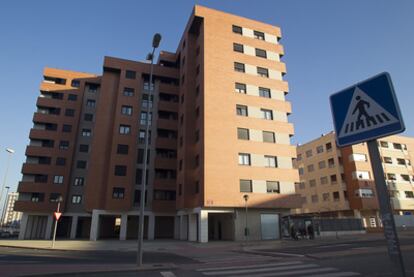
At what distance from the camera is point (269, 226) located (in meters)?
32.2

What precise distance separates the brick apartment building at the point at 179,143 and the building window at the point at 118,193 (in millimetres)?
190

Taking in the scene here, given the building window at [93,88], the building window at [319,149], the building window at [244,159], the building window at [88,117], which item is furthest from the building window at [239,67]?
the building window at [319,149]

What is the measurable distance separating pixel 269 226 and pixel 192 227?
9308mm

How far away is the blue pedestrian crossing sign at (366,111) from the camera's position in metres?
2.92

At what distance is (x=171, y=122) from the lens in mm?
44781

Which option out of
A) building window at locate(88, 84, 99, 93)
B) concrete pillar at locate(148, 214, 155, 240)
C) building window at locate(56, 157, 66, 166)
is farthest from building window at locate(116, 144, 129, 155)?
building window at locate(88, 84, 99, 93)

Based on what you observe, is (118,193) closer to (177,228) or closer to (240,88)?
(177,228)

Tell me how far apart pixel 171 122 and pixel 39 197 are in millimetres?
24842

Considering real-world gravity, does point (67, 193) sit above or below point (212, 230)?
above

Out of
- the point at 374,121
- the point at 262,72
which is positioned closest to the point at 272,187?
the point at 262,72

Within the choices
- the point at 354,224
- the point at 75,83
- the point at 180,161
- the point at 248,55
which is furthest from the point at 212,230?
the point at 75,83

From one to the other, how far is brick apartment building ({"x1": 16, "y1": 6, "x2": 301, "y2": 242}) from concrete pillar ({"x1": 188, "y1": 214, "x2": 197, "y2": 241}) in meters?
0.12

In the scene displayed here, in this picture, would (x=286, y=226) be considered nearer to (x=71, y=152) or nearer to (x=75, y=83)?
(x=71, y=152)

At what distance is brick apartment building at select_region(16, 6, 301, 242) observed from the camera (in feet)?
105
